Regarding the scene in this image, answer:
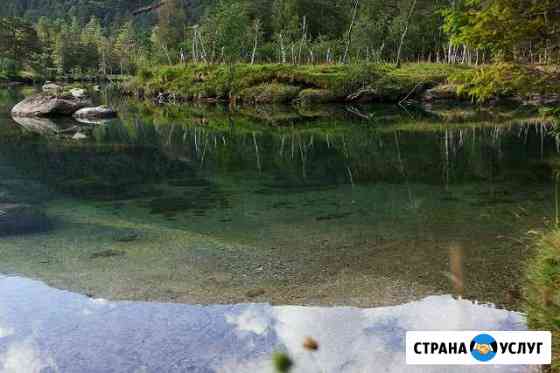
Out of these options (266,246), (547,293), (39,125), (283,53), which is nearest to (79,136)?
(39,125)

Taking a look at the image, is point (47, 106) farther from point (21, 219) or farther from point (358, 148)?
point (21, 219)

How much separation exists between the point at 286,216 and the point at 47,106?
129 ft

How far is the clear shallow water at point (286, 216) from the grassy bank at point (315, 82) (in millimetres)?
33039

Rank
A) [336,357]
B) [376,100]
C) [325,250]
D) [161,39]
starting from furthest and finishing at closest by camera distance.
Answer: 1. [161,39]
2. [376,100]
3. [325,250]
4. [336,357]

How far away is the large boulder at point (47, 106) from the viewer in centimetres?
4588

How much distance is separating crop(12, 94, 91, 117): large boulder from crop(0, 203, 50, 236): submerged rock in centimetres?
3410

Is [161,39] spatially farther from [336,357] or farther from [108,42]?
[336,357]

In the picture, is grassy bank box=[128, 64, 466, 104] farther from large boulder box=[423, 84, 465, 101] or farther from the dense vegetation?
large boulder box=[423, 84, 465, 101]

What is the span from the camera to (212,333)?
22.9 feet

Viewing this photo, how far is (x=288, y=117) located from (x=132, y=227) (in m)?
32.6

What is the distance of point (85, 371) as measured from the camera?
20.1 ft

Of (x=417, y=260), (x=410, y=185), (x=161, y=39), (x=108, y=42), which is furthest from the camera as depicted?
(x=108, y=42)

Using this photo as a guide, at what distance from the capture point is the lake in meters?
7.07

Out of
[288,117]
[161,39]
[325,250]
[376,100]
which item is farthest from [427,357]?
[161,39]
